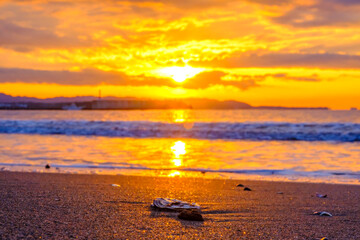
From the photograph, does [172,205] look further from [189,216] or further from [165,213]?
[189,216]

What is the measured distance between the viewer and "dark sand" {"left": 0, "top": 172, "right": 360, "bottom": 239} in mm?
3074

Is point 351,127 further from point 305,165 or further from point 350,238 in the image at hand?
point 350,238

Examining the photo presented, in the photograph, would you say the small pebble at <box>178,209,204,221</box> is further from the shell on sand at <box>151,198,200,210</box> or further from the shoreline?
the shoreline

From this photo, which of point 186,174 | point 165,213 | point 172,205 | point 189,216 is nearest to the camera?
point 189,216

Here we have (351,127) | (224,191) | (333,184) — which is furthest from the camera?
(351,127)

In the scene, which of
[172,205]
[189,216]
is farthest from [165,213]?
[189,216]

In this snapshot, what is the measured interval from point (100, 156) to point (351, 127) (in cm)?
1830

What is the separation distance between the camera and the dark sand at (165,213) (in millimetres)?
3074

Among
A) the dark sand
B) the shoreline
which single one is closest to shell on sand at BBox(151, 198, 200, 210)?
the dark sand

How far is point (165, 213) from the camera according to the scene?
370cm

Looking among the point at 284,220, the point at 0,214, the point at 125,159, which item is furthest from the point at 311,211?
the point at 125,159

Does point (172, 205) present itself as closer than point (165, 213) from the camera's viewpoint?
No

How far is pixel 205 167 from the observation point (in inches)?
341

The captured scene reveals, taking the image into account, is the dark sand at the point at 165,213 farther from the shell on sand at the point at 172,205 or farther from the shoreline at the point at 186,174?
the shoreline at the point at 186,174
